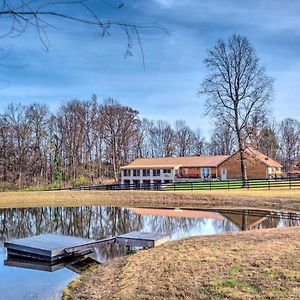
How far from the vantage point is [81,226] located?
19797 millimetres

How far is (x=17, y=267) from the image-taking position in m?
10.5

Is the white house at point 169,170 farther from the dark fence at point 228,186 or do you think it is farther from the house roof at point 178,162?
the dark fence at point 228,186

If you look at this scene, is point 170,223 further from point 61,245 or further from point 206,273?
point 206,273

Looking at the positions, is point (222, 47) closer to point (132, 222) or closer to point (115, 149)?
point (132, 222)

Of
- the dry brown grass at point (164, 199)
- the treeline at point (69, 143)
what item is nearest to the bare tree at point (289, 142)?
the treeline at point (69, 143)

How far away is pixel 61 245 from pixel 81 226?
27.0ft

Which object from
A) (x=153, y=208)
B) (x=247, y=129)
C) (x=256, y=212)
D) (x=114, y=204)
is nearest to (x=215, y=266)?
(x=256, y=212)

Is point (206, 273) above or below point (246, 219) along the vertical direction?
above

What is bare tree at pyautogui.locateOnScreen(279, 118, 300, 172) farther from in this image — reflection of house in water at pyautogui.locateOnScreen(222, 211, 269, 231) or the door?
reflection of house in water at pyautogui.locateOnScreen(222, 211, 269, 231)

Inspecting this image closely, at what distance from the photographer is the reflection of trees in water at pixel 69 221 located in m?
17.7

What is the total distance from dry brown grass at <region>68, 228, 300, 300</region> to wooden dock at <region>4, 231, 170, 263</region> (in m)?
1.68

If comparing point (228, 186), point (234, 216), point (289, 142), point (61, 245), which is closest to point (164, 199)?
point (228, 186)

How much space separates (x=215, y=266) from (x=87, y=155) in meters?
47.1

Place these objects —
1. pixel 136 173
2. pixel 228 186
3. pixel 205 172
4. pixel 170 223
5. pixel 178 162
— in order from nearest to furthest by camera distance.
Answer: pixel 170 223, pixel 228 186, pixel 205 172, pixel 178 162, pixel 136 173
